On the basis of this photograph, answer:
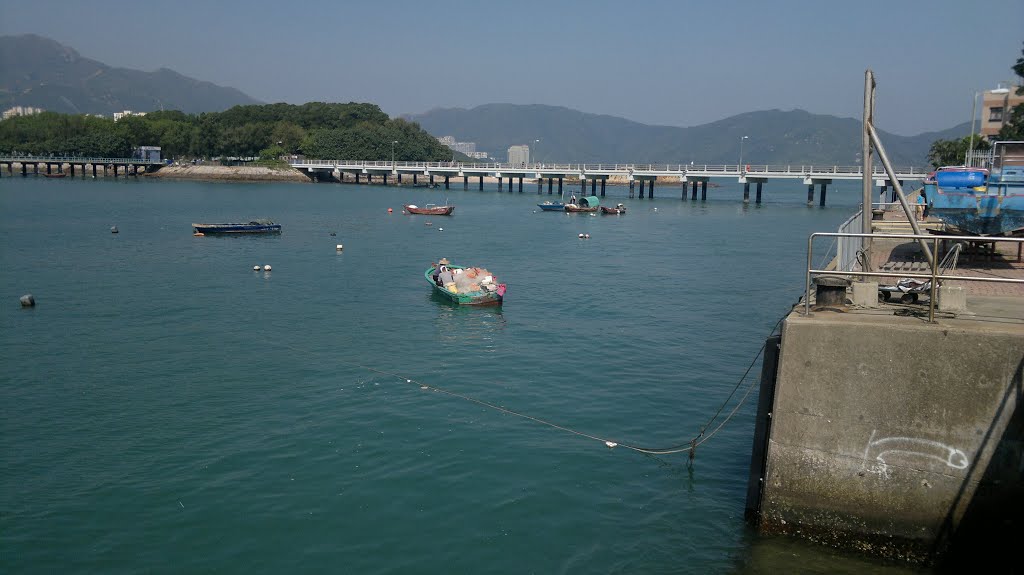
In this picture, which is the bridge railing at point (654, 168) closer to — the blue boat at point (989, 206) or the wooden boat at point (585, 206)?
the wooden boat at point (585, 206)

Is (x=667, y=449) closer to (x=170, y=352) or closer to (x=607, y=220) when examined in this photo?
(x=170, y=352)

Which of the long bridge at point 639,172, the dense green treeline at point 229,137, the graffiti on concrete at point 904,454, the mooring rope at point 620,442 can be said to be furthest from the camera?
the dense green treeline at point 229,137

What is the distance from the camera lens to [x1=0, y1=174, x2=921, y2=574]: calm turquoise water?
11688mm

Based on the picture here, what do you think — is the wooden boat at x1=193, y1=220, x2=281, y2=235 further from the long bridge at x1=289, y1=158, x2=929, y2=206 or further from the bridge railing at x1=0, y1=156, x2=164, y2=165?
the bridge railing at x1=0, y1=156, x2=164, y2=165

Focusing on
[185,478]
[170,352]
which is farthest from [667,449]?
[170,352]

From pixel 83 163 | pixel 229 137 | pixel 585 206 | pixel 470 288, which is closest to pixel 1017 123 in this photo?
pixel 585 206

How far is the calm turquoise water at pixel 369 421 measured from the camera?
11.7 meters

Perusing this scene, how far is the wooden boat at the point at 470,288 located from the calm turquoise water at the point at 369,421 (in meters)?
0.73

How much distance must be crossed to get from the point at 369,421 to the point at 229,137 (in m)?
145

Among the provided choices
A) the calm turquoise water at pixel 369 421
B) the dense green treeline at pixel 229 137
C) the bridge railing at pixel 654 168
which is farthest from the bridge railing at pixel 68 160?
the calm turquoise water at pixel 369 421

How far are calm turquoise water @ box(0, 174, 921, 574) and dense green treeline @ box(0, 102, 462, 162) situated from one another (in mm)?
114074

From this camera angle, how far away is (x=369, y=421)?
16609mm

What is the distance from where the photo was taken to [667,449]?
15.3m

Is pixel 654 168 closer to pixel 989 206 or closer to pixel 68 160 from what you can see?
pixel 989 206
